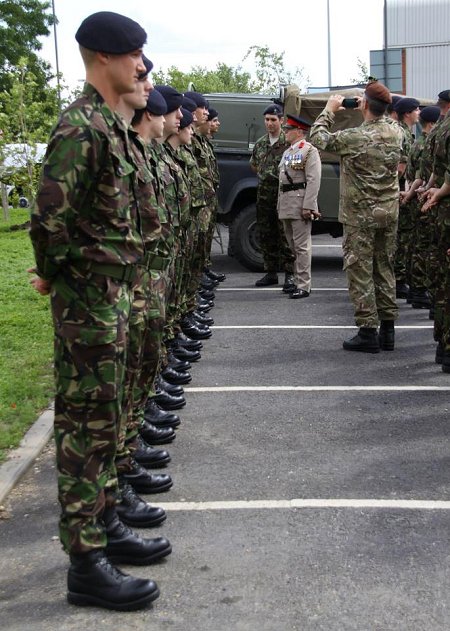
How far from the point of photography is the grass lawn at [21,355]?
19.3 ft

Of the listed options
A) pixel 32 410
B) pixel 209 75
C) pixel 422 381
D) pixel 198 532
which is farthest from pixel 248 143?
pixel 209 75

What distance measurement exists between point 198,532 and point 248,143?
8979 mm

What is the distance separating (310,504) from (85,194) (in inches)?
75.5

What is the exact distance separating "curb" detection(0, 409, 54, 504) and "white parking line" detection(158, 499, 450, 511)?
81 cm

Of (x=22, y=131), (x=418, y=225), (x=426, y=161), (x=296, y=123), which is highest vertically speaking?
(x=22, y=131)

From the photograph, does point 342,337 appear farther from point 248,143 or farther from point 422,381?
point 248,143

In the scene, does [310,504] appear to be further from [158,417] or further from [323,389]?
[323,389]

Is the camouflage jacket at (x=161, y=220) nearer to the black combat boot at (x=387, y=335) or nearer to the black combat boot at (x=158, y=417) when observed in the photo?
the black combat boot at (x=158, y=417)

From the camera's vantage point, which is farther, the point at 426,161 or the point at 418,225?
the point at 418,225

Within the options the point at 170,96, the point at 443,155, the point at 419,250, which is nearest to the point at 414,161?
the point at 419,250

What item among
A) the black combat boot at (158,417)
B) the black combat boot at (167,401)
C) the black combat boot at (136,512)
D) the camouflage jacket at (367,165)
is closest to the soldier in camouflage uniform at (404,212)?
the camouflage jacket at (367,165)

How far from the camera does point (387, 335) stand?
8062 mm

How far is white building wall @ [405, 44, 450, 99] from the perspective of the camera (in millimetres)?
32219

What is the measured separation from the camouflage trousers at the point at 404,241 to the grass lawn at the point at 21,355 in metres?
3.76
